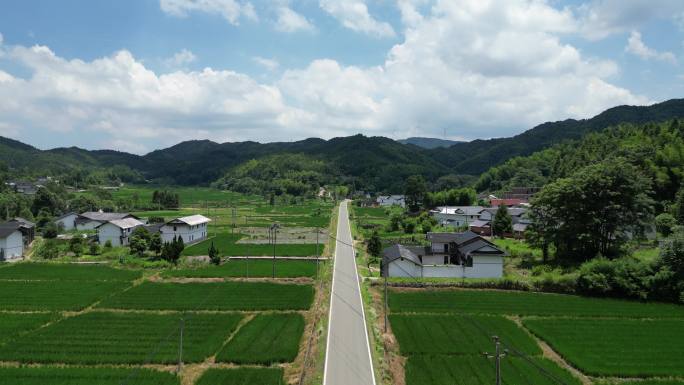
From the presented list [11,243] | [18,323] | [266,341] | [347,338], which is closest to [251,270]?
[266,341]

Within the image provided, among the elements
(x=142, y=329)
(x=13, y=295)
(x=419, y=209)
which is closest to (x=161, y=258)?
(x=13, y=295)

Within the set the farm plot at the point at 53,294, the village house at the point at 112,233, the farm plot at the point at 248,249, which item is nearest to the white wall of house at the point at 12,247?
the village house at the point at 112,233

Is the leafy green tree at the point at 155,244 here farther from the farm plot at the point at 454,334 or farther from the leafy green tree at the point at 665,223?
the leafy green tree at the point at 665,223

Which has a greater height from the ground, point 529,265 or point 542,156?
point 542,156

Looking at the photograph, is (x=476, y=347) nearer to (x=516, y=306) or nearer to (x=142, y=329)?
(x=516, y=306)

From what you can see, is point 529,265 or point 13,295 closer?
point 13,295

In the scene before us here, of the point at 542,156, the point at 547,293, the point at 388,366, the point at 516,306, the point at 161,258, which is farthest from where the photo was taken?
the point at 542,156
